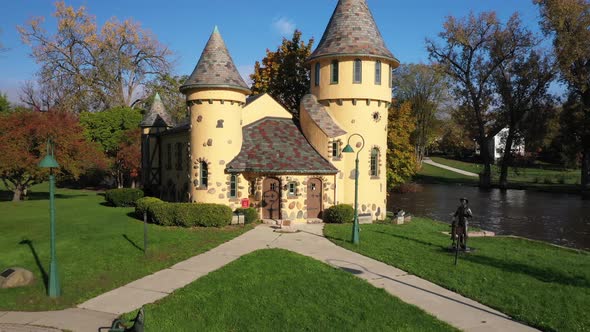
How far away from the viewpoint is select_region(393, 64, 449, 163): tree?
61.2 metres

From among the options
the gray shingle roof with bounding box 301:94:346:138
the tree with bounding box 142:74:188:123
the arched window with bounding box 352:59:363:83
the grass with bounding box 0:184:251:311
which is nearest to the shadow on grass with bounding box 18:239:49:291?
the grass with bounding box 0:184:251:311

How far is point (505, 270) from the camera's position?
13.1 metres

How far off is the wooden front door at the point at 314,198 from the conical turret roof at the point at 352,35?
274 inches

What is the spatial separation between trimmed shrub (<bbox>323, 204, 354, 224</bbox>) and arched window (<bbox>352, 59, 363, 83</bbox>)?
6.68m

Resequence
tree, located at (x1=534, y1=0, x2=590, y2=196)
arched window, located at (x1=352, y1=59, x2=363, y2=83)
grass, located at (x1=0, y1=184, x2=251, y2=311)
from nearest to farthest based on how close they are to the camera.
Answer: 1. grass, located at (x1=0, y1=184, x2=251, y2=311)
2. arched window, located at (x1=352, y1=59, x2=363, y2=83)
3. tree, located at (x1=534, y1=0, x2=590, y2=196)

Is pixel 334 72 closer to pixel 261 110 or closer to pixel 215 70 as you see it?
pixel 261 110

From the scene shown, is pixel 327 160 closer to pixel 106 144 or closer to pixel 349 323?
pixel 349 323

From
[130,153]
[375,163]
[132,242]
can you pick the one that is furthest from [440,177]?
[132,242]

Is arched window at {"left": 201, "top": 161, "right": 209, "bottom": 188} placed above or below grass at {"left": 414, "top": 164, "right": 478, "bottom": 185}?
above

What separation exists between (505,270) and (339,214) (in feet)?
32.5

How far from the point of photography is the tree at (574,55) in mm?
45156

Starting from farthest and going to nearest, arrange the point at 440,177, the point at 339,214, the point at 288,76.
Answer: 1. the point at 440,177
2. the point at 288,76
3. the point at 339,214

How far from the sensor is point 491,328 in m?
8.68

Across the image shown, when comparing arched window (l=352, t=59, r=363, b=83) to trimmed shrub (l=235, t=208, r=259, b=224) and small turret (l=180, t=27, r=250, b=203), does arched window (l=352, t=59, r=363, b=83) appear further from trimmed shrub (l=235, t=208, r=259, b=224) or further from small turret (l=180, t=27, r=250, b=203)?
trimmed shrub (l=235, t=208, r=259, b=224)
